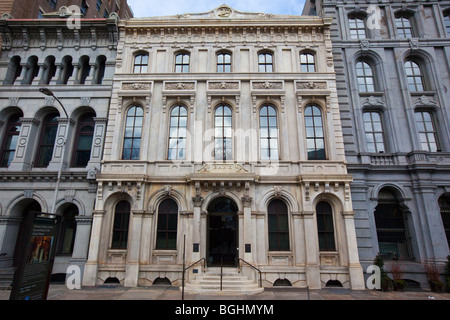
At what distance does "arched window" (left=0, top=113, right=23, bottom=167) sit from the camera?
1619 centimetres

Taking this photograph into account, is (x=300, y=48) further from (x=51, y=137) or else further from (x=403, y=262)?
(x=51, y=137)

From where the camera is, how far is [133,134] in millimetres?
15773

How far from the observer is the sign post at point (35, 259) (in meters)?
6.46

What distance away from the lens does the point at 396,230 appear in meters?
14.5

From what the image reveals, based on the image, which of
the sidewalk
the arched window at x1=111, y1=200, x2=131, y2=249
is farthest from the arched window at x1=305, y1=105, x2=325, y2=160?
the arched window at x1=111, y1=200, x2=131, y2=249

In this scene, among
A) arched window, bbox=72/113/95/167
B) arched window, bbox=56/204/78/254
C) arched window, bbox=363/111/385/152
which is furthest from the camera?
arched window, bbox=72/113/95/167

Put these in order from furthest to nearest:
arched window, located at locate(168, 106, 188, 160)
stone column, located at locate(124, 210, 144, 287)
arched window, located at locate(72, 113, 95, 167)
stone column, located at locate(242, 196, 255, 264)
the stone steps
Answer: arched window, located at locate(72, 113, 95, 167) < arched window, located at locate(168, 106, 188, 160) < stone column, located at locate(242, 196, 255, 264) < stone column, located at locate(124, 210, 144, 287) < the stone steps

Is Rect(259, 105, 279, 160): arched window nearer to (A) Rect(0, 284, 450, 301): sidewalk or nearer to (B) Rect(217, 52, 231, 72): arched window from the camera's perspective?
(B) Rect(217, 52, 231, 72): arched window

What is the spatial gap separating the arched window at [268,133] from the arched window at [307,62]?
12.1 ft

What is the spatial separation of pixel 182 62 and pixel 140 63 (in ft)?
9.38

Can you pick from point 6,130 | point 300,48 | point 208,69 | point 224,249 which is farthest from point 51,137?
point 300,48

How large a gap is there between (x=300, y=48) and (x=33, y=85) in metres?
18.1

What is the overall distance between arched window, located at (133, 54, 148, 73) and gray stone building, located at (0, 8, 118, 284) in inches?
65.0

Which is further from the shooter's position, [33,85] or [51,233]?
[33,85]
